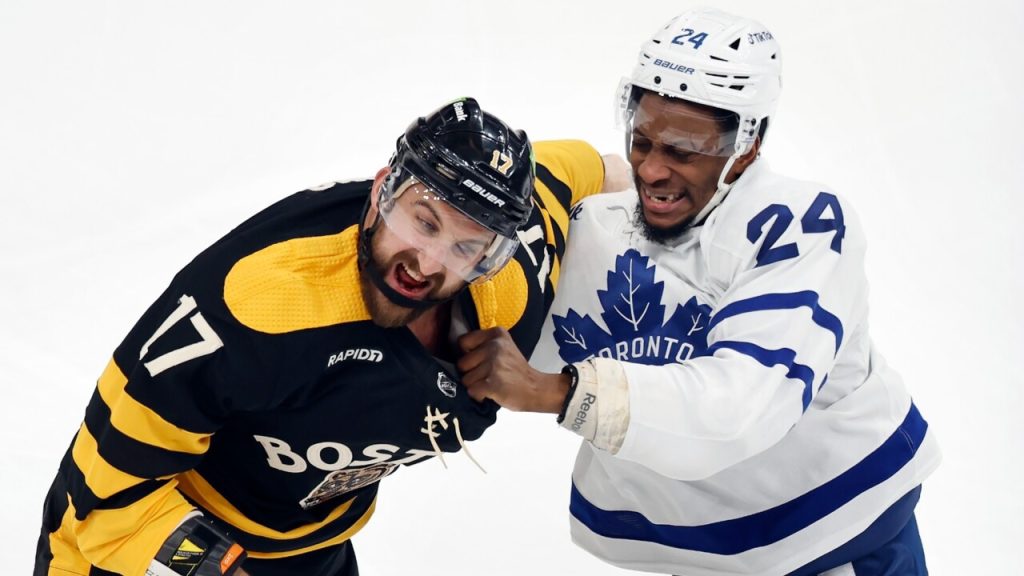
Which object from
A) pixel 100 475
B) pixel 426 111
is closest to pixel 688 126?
pixel 100 475

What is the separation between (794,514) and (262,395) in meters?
1.27

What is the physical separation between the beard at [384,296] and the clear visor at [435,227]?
36 mm

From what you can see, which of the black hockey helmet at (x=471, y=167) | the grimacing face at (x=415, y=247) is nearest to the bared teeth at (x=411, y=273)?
the grimacing face at (x=415, y=247)

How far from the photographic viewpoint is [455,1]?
19.3 ft

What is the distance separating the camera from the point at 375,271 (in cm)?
241

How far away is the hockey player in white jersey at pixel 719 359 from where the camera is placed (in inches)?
98.3

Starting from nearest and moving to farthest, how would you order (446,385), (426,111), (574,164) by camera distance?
(446,385) < (574,164) < (426,111)

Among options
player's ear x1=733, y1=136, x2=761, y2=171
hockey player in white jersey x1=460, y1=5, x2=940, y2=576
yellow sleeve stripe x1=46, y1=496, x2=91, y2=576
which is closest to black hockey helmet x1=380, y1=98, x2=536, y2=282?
hockey player in white jersey x1=460, y1=5, x2=940, y2=576

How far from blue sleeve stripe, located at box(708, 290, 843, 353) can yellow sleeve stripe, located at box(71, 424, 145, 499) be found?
120cm

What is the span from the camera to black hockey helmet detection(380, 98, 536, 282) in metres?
2.33

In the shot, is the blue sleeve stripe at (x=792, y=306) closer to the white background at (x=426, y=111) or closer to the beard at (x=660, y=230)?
the beard at (x=660, y=230)

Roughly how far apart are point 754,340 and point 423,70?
3.34m

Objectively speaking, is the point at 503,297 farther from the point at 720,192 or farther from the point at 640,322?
the point at 720,192

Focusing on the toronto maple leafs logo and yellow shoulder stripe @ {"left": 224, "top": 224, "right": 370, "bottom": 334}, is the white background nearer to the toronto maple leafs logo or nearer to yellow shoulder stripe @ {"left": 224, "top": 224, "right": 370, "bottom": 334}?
the toronto maple leafs logo
